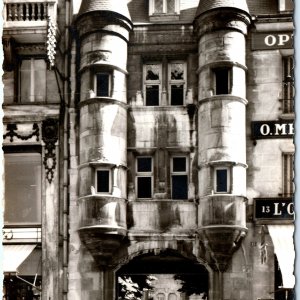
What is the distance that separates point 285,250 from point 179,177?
974 millimetres

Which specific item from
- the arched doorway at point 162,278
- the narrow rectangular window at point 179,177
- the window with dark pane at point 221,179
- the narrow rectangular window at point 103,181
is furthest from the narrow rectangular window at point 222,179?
the narrow rectangular window at point 103,181

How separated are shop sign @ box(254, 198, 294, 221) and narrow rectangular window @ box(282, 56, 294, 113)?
26.9 inches

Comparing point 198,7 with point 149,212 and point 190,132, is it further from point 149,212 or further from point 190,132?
point 149,212

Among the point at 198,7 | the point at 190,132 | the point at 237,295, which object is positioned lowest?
the point at 237,295

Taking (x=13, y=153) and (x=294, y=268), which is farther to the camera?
(x=13, y=153)

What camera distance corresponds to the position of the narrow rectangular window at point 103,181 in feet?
19.1

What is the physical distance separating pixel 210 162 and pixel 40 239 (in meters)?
1.45

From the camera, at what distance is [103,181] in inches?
230

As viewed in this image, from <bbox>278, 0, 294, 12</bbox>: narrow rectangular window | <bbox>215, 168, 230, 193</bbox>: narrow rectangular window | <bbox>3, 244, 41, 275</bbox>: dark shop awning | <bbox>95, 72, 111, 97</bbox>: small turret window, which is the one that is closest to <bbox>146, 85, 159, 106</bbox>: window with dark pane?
<bbox>95, 72, 111, 97</bbox>: small turret window

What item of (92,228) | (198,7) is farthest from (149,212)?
(198,7)

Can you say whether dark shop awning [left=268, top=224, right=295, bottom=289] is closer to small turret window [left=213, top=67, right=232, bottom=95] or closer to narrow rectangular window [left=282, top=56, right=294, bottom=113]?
narrow rectangular window [left=282, top=56, right=294, bottom=113]

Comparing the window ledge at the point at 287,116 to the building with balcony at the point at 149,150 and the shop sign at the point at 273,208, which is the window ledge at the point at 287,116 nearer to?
the building with balcony at the point at 149,150

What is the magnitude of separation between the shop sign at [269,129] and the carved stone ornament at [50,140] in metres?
1.57

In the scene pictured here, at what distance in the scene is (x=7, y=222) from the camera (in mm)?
5883
